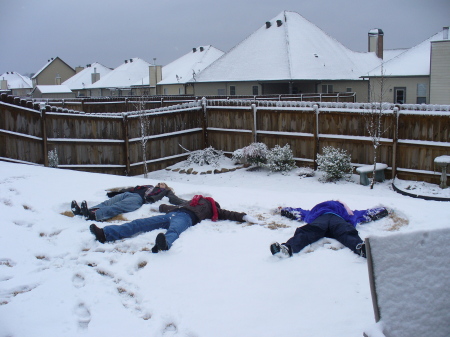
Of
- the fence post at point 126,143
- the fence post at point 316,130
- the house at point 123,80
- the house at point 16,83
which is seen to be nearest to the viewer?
the fence post at point 316,130

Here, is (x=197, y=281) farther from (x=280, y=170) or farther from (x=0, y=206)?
(x=280, y=170)

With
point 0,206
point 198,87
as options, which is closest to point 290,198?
point 0,206

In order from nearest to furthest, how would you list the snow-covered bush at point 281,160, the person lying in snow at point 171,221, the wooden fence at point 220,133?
the person lying in snow at point 171,221, the wooden fence at point 220,133, the snow-covered bush at point 281,160

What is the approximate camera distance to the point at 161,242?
587cm

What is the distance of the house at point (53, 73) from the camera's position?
7006 centimetres

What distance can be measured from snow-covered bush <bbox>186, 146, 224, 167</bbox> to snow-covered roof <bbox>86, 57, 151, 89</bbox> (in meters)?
44.7

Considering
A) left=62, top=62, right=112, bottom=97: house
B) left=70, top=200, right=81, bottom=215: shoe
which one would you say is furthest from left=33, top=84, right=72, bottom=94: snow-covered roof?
left=70, top=200, right=81, bottom=215: shoe

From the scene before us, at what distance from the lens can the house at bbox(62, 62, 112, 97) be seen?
67675 millimetres

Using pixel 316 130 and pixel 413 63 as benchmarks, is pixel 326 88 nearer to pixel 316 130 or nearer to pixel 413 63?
pixel 413 63

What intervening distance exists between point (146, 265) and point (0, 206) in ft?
10.8

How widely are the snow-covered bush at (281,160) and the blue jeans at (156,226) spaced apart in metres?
8.01

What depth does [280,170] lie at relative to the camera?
1488 cm

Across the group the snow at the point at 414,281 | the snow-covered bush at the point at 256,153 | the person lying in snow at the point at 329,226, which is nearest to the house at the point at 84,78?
the snow-covered bush at the point at 256,153

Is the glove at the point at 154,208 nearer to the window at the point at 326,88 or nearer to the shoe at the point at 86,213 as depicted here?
the shoe at the point at 86,213
